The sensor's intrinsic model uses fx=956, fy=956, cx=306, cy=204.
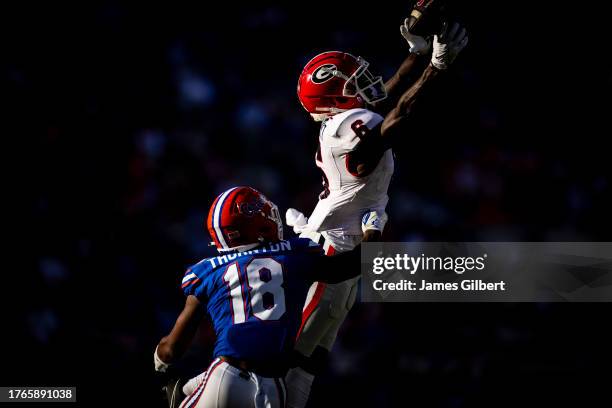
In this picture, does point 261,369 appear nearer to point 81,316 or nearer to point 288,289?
point 288,289

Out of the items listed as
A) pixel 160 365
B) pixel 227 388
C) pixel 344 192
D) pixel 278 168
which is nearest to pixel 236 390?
pixel 227 388

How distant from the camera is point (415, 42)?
19.0ft

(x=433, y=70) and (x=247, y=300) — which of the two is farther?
(x=433, y=70)

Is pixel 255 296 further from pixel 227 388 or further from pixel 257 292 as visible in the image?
pixel 227 388

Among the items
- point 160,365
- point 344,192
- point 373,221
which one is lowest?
point 160,365

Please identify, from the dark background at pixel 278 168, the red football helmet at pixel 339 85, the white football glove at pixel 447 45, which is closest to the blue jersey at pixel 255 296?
the red football helmet at pixel 339 85

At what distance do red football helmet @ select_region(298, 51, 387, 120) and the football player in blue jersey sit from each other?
1.12 m

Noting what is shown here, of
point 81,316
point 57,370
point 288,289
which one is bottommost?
point 288,289

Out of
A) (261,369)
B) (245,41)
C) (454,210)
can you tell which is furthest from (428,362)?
(261,369)

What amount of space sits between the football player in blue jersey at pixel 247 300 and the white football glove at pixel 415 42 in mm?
1493

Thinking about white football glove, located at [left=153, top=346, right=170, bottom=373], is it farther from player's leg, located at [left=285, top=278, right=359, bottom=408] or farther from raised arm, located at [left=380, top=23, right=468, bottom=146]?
raised arm, located at [left=380, top=23, right=468, bottom=146]

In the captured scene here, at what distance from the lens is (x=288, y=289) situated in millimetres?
4770

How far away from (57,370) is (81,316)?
50 centimetres

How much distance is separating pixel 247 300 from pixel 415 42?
2.04 m
